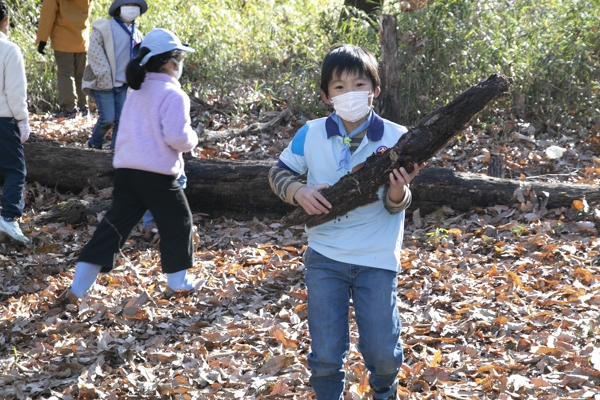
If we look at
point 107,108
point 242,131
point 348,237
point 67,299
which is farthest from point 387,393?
point 107,108

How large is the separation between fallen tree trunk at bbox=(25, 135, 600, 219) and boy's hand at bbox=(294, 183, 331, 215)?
3199mm

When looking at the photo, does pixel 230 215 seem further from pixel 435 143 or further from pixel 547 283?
pixel 435 143

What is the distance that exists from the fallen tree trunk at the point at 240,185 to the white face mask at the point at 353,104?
10.2ft

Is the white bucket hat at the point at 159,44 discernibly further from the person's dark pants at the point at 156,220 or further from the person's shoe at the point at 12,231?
→ the person's shoe at the point at 12,231

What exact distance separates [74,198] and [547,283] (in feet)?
14.9

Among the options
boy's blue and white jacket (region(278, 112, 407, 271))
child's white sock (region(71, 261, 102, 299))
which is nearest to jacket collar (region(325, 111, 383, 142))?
boy's blue and white jacket (region(278, 112, 407, 271))

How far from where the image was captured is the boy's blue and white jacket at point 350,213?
311 cm

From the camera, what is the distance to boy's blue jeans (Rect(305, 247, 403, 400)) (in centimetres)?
304

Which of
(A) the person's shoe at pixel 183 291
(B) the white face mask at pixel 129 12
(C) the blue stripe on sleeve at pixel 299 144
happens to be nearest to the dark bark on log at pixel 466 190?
(A) the person's shoe at pixel 183 291

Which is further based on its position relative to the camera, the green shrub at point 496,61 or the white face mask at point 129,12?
the green shrub at point 496,61

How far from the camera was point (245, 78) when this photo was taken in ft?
35.5

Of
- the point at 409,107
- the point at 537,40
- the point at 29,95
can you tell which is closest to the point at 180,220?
the point at 409,107

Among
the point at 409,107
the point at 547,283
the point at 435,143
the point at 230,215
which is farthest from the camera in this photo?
the point at 409,107

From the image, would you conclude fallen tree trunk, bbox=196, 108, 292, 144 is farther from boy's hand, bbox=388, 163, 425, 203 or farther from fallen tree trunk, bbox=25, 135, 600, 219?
boy's hand, bbox=388, 163, 425, 203
